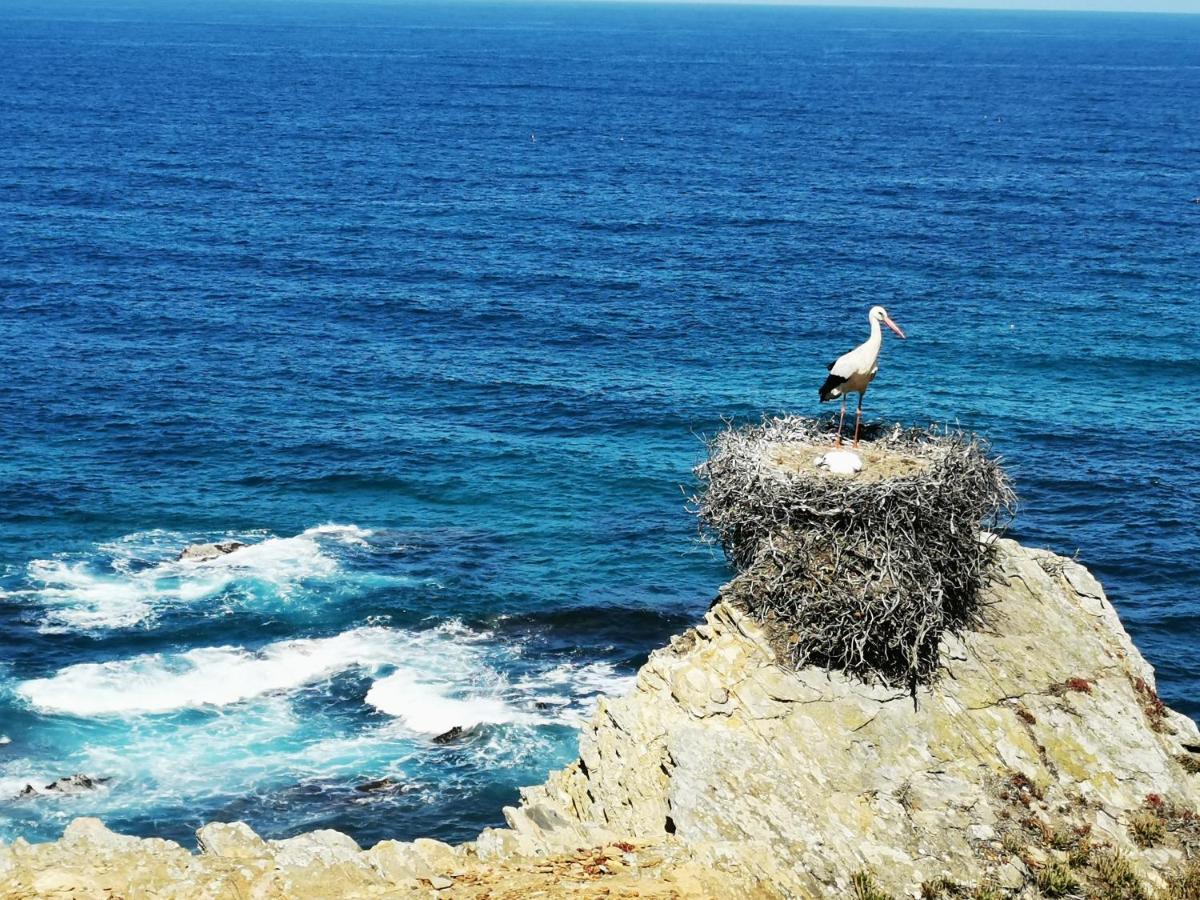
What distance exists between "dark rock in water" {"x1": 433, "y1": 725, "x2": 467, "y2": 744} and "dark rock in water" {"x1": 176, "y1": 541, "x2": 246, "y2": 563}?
16208 mm

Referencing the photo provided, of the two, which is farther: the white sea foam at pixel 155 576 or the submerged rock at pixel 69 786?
the white sea foam at pixel 155 576

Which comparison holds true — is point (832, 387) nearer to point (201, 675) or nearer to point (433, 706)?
point (433, 706)

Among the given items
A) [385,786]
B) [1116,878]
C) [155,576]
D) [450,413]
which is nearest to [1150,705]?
[1116,878]

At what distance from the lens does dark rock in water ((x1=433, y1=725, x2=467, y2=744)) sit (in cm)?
4481

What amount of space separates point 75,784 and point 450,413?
32.5 m

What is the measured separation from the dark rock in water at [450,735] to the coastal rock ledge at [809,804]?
1602cm

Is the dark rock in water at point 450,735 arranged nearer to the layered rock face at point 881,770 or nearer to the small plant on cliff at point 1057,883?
the layered rock face at point 881,770

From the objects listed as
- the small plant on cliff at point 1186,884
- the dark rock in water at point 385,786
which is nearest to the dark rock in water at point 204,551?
the dark rock in water at point 385,786

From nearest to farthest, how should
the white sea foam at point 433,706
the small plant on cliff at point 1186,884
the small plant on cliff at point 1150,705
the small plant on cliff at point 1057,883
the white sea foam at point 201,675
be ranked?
the small plant on cliff at point 1057,883 < the small plant on cliff at point 1186,884 < the small plant on cliff at point 1150,705 < the white sea foam at point 433,706 < the white sea foam at point 201,675

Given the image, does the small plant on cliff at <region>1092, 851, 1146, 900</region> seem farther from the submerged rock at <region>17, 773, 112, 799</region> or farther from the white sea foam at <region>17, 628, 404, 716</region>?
the submerged rock at <region>17, 773, 112, 799</region>

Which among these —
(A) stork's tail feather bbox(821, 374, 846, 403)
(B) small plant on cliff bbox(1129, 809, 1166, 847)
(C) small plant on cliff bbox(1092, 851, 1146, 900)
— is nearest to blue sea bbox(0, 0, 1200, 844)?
(A) stork's tail feather bbox(821, 374, 846, 403)

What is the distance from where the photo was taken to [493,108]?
600ft

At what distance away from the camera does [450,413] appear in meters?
71.2

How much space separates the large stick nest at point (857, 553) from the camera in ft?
88.0
